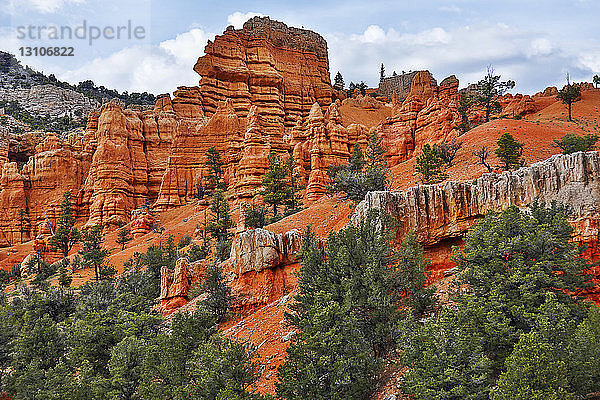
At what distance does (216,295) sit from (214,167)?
141 feet

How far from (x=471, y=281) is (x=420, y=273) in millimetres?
2963

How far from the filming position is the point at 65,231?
63531 millimetres

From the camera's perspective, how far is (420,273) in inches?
797

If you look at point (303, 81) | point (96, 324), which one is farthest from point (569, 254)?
point (303, 81)

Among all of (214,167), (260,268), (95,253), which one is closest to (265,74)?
(214,167)

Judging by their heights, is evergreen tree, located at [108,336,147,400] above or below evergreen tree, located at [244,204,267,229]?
below

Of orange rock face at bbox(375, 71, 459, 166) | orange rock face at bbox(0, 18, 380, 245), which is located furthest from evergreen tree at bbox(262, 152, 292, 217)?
orange rock face at bbox(375, 71, 459, 166)

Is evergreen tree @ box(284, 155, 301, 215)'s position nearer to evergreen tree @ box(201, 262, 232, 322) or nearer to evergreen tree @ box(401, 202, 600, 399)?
evergreen tree @ box(201, 262, 232, 322)

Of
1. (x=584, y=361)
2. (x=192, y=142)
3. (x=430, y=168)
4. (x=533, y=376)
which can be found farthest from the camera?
(x=192, y=142)

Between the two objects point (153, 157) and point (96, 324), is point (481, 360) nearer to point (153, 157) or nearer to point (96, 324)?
point (96, 324)

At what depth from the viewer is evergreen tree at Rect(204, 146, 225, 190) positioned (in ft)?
218

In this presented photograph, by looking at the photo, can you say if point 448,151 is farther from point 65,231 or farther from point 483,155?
point 65,231

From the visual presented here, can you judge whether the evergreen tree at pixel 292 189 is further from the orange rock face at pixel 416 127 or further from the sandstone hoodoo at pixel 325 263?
the orange rock face at pixel 416 127

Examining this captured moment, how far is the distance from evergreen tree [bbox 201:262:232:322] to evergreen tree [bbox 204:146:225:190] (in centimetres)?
3853
